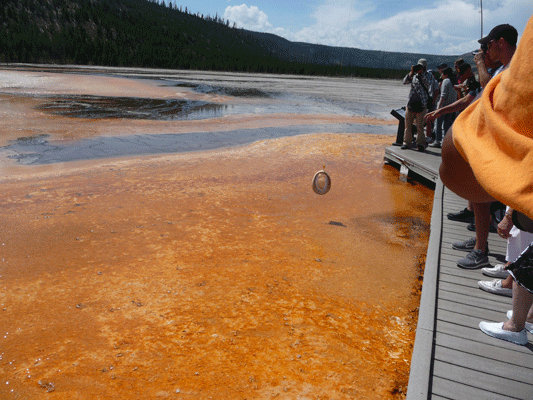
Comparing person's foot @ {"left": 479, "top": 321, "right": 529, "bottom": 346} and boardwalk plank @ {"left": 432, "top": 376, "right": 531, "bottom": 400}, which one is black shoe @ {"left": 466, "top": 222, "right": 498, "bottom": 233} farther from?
boardwalk plank @ {"left": 432, "top": 376, "right": 531, "bottom": 400}

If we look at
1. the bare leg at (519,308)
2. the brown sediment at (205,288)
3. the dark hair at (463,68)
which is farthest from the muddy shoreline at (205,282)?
the dark hair at (463,68)

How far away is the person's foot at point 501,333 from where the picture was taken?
2.27 m

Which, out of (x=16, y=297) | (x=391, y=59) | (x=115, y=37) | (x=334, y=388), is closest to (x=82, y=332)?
(x=16, y=297)

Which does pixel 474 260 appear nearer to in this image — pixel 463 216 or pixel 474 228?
pixel 474 228

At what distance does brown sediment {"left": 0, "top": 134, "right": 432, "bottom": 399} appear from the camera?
105 inches

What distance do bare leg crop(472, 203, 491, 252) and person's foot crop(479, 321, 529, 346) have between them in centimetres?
99

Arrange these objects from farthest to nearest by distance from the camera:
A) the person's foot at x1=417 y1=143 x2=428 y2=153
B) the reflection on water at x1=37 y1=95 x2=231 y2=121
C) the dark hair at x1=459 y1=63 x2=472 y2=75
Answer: the reflection on water at x1=37 y1=95 x2=231 y2=121, the person's foot at x1=417 y1=143 x2=428 y2=153, the dark hair at x1=459 y1=63 x2=472 y2=75

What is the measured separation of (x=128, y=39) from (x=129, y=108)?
68410 millimetres

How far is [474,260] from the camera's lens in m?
3.21

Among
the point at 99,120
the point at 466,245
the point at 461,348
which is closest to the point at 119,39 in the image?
the point at 99,120

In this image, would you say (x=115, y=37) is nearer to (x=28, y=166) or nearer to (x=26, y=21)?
(x=26, y=21)

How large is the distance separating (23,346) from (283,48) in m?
164

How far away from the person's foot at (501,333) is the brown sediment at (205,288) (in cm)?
66

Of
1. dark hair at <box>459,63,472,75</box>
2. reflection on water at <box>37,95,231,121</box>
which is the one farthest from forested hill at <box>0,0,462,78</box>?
dark hair at <box>459,63,472,75</box>
